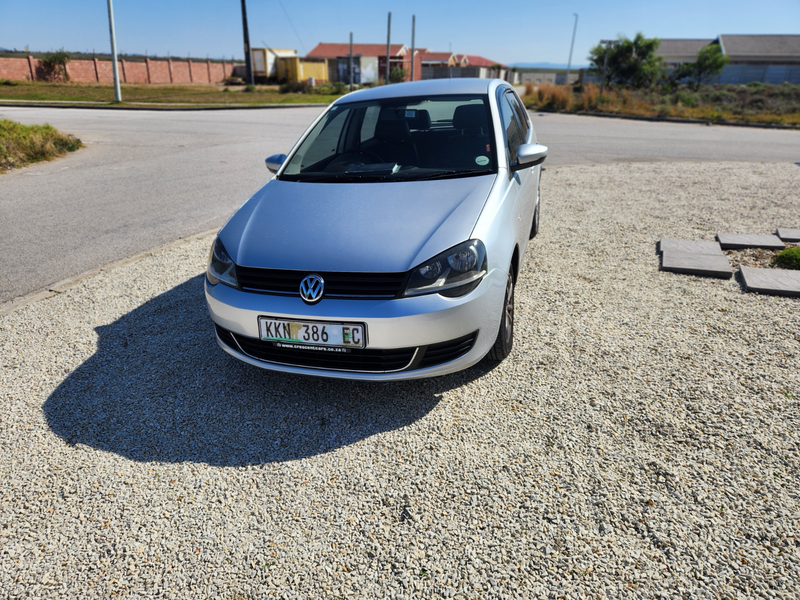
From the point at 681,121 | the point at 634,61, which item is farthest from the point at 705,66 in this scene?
the point at 681,121

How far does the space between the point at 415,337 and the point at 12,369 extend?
2.85 meters

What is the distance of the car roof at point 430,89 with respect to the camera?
174 inches

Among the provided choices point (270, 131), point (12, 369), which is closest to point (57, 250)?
point (12, 369)

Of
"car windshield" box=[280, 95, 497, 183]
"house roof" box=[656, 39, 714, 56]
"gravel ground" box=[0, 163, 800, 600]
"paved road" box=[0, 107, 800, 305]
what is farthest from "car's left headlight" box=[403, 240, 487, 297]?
"house roof" box=[656, 39, 714, 56]

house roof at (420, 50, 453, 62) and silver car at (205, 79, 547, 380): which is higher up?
house roof at (420, 50, 453, 62)

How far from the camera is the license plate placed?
9.27ft

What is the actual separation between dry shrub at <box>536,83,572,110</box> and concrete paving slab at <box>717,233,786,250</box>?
72.0 feet

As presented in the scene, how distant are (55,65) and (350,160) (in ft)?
160

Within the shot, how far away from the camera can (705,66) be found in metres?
43.9

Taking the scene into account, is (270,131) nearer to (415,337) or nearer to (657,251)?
(657,251)

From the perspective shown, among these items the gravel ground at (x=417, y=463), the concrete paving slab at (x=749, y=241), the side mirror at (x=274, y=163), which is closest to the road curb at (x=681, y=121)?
the concrete paving slab at (x=749, y=241)

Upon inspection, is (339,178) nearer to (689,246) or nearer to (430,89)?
(430,89)

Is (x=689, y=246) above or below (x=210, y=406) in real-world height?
above

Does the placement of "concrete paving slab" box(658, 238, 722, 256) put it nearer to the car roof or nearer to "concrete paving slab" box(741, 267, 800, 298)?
"concrete paving slab" box(741, 267, 800, 298)
